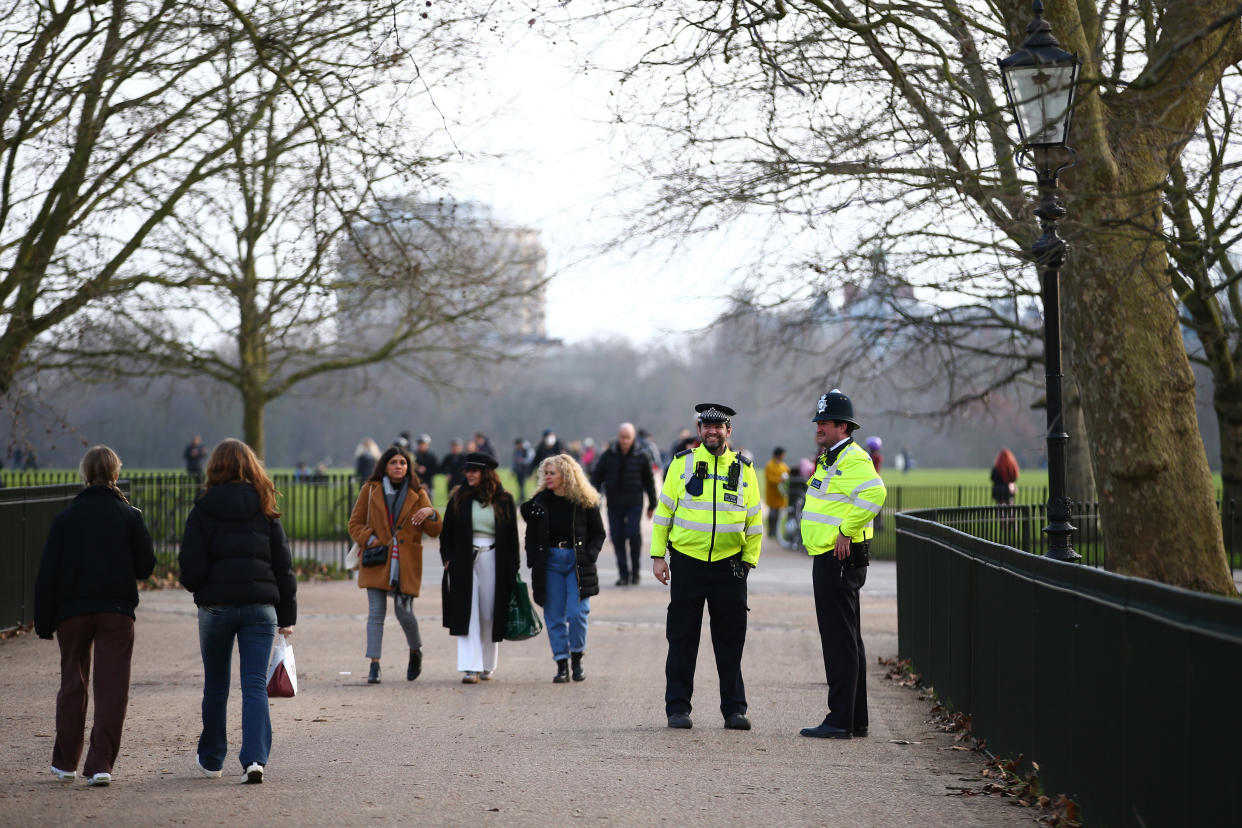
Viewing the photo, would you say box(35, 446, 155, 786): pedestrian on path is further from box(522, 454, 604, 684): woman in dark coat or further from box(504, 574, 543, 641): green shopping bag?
box(522, 454, 604, 684): woman in dark coat

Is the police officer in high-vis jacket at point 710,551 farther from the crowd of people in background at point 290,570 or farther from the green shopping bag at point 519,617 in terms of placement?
the green shopping bag at point 519,617

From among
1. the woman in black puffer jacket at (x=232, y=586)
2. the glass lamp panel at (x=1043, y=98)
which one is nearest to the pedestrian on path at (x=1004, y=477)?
the glass lamp panel at (x=1043, y=98)

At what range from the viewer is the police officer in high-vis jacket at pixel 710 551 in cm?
850

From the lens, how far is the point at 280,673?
7152 millimetres

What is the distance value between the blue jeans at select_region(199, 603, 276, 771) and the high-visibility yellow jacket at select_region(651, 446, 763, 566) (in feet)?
8.32

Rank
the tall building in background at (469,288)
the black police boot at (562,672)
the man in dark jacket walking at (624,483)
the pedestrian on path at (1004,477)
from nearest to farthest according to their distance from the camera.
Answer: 1. the black police boot at (562,672)
2. the man in dark jacket walking at (624,483)
3. the tall building in background at (469,288)
4. the pedestrian on path at (1004,477)

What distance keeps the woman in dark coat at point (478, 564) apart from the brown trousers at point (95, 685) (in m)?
4.03

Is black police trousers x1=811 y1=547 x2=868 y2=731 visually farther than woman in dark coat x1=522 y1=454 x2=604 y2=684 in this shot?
No

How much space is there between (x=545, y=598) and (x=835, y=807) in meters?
5.14

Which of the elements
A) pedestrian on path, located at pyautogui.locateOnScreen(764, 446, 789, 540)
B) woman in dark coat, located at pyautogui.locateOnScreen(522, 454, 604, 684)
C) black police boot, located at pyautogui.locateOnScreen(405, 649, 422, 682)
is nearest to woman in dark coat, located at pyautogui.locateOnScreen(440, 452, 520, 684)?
woman in dark coat, located at pyautogui.locateOnScreen(522, 454, 604, 684)

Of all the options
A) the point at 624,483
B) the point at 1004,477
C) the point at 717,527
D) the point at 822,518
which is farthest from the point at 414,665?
the point at 1004,477

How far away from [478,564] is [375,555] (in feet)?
2.61

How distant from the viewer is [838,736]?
321 inches

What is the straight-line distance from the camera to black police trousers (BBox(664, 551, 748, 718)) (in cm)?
847
